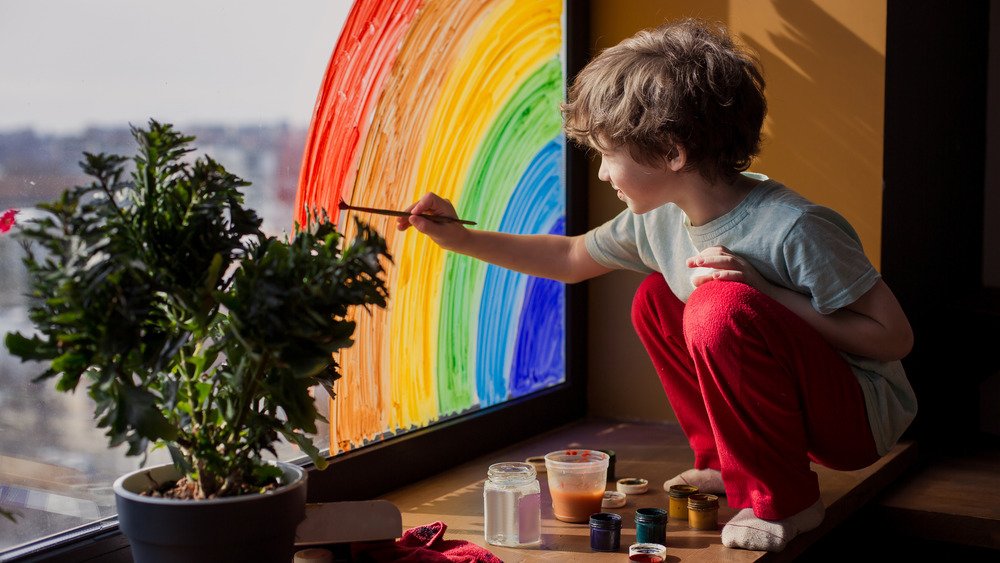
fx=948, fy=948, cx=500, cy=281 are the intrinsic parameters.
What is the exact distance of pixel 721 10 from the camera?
2279 millimetres

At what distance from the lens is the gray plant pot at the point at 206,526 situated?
106 centimetres

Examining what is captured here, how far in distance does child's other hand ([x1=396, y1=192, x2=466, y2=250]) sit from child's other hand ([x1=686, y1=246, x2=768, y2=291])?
426mm

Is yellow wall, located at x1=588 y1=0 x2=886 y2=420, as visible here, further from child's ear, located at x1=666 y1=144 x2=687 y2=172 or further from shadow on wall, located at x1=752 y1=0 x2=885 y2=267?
child's ear, located at x1=666 y1=144 x2=687 y2=172

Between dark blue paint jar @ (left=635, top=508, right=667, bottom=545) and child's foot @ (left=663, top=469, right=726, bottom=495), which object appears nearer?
dark blue paint jar @ (left=635, top=508, right=667, bottom=545)

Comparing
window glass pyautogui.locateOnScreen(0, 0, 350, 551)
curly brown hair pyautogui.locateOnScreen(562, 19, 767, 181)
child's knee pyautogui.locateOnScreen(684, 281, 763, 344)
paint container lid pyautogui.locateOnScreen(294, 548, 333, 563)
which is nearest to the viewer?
window glass pyautogui.locateOnScreen(0, 0, 350, 551)

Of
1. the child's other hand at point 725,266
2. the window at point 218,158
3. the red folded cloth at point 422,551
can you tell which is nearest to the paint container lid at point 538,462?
the window at point 218,158

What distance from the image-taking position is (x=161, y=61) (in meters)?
1.37

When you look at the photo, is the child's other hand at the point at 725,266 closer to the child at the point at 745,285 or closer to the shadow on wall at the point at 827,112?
the child at the point at 745,285

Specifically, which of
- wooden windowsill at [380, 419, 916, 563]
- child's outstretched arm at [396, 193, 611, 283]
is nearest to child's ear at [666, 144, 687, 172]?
child's outstretched arm at [396, 193, 611, 283]

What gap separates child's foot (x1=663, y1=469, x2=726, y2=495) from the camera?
5.77ft

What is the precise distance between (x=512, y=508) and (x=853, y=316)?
620 millimetres

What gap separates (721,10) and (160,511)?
1.77 m

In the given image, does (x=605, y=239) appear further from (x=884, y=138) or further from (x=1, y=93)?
(x=1, y=93)

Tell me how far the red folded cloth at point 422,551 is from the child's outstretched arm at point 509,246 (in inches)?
20.2
